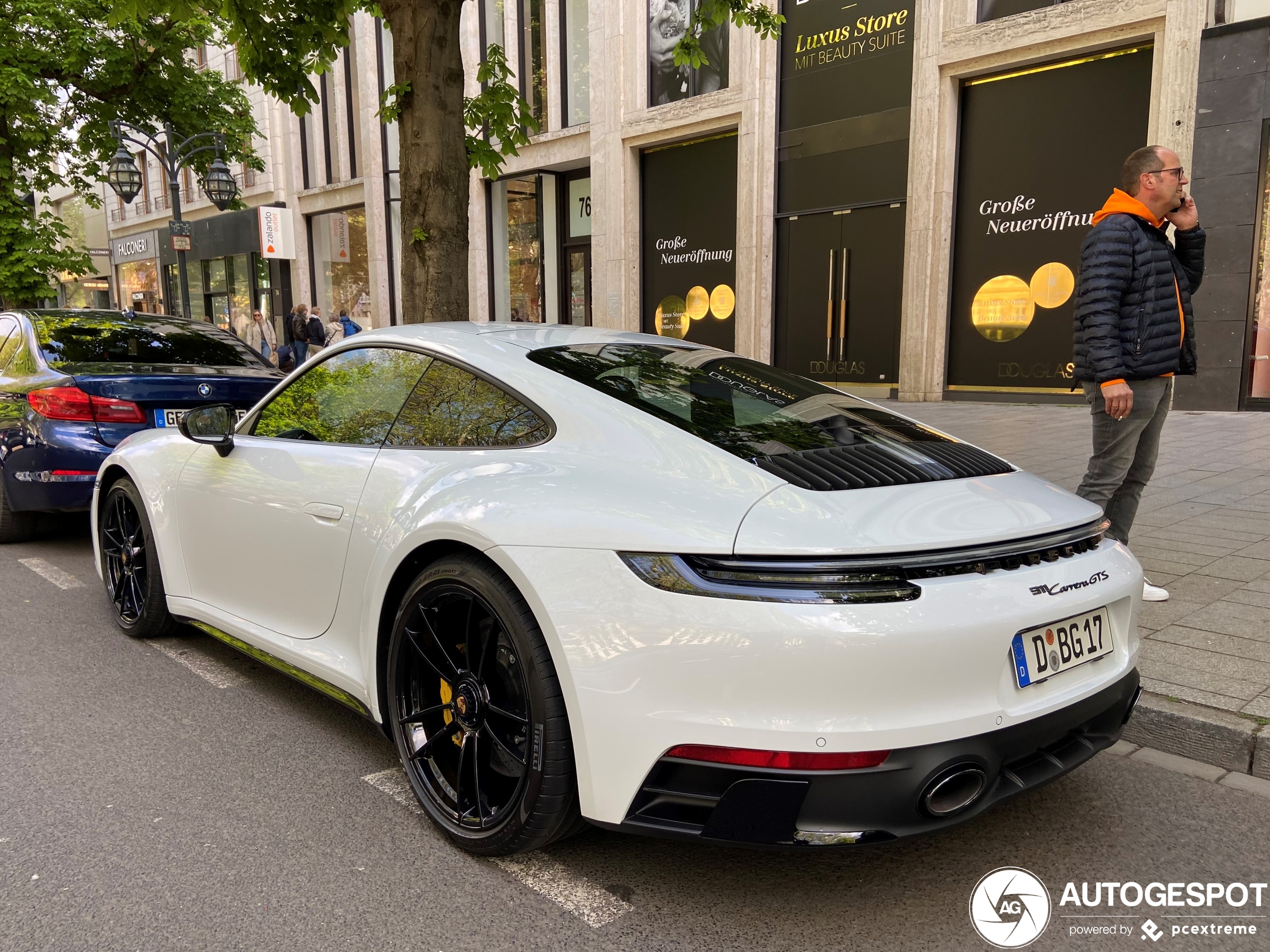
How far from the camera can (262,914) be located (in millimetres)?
2166

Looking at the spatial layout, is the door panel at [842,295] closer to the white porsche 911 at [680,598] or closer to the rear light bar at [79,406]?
the rear light bar at [79,406]

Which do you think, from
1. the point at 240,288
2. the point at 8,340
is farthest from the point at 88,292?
the point at 8,340

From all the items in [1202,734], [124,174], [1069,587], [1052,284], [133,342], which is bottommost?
[1202,734]

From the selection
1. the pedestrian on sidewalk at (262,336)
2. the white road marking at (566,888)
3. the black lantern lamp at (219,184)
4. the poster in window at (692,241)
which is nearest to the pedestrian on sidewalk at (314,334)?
the pedestrian on sidewalk at (262,336)

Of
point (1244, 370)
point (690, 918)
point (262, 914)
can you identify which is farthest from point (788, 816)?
point (1244, 370)

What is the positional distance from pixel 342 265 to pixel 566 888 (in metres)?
25.8

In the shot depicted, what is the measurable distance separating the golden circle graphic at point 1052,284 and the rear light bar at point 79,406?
11.1 m

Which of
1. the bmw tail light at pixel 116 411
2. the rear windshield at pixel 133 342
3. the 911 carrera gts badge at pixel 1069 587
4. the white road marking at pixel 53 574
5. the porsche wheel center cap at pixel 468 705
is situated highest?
the rear windshield at pixel 133 342

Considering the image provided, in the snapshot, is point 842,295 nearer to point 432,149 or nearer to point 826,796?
point 432,149

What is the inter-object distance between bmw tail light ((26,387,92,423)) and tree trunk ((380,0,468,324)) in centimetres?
203

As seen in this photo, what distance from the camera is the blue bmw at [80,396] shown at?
5.65 m

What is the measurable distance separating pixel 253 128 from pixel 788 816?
66.5ft

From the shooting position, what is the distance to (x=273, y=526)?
3.15m
